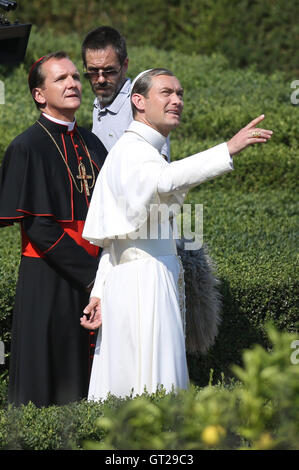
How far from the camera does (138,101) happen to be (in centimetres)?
379

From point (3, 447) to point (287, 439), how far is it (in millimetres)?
1377

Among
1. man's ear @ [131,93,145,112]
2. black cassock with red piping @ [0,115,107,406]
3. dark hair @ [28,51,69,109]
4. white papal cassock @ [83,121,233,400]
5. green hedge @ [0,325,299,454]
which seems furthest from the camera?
dark hair @ [28,51,69,109]

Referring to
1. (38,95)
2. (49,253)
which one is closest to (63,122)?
(38,95)

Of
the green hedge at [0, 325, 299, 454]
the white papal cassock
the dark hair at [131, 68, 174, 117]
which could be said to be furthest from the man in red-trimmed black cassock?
the green hedge at [0, 325, 299, 454]

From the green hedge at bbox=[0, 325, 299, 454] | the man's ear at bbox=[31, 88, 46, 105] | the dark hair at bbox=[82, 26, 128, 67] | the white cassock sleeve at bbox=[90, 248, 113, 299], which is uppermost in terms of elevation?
the dark hair at bbox=[82, 26, 128, 67]

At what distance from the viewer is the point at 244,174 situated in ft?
28.5

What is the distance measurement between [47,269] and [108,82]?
146 centimetres

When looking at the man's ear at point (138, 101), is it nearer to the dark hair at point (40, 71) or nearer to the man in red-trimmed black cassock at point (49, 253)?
Result: the man in red-trimmed black cassock at point (49, 253)

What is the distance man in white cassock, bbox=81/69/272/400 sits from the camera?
368 cm

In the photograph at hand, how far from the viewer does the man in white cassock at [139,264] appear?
3680 mm

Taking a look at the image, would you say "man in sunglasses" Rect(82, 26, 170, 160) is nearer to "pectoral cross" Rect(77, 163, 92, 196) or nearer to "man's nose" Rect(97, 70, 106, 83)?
"man's nose" Rect(97, 70, 106, 83)
